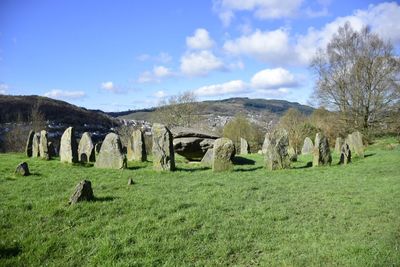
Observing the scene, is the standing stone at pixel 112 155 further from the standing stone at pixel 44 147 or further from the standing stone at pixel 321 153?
the standing stone at pixel 321 153

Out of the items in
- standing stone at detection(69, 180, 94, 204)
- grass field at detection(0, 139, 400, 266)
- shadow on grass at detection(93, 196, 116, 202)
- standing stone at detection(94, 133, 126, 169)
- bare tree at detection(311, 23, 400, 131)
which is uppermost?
bare tree at detection(311, 23, 400, 131)

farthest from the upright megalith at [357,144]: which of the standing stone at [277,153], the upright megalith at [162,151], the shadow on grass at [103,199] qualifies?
the shadow on grass at [103,199]

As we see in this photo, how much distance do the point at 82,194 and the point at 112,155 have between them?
814 centimetres

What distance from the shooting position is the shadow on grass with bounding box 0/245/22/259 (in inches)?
251

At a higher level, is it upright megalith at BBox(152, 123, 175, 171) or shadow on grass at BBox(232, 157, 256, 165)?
upright megalith at BBox(152, 123, 175, 171)

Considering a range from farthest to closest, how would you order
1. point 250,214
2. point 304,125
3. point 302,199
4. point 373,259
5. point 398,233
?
point 304,125 < point 302,199 < point 250,214 < point 398,233 < point 373,259

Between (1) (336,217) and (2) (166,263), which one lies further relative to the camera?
(1) (336,217)

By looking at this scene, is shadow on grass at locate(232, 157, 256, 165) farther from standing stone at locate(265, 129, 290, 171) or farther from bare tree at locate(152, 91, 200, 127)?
bare tree at locate(152, 91, 200, 127)

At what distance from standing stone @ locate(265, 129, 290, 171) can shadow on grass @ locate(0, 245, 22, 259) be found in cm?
1428

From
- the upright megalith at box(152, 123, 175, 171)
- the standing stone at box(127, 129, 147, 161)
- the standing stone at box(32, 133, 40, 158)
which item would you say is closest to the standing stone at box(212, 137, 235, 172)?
the upright megalith at box(152, 123, 175, 171)

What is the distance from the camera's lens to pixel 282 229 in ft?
27.7

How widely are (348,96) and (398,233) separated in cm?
3579

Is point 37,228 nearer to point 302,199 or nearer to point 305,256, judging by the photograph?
point 305,256

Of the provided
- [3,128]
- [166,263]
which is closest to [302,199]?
[166,263]
